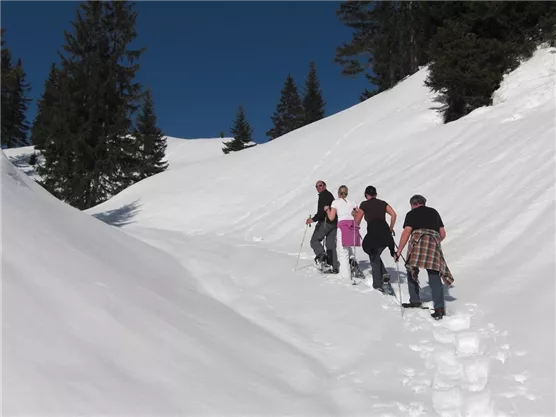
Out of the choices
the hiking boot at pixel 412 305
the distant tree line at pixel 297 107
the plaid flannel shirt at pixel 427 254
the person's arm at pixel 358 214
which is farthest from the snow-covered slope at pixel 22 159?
the plaid flannel shirt at pixel 427 254

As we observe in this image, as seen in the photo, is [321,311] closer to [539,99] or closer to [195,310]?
[195,310]

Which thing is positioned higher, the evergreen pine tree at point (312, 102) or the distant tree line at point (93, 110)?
the evergreen pine tree at point (312, 102)

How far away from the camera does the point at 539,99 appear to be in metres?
13.7

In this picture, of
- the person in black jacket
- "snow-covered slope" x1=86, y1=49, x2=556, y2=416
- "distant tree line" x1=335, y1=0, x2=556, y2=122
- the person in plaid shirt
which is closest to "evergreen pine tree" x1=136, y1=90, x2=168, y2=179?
"snow-covered slope" x1=86, y1=49, x2=556, y2=416

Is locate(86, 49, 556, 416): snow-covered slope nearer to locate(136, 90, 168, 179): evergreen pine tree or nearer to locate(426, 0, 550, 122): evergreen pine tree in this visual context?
locate(426, 0, 550, 122): evergreen pine tree

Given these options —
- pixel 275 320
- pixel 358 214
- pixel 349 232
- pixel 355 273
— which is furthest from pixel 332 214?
pixel 275 320

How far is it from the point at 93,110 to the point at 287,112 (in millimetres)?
45126

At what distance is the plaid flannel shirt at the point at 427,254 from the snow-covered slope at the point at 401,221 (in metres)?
0.63

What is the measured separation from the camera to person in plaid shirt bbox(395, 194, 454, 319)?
568 cm

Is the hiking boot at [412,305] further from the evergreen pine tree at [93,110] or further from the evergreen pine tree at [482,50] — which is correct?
the evergreen pine tree at [93,110]

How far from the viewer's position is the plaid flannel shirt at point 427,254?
18.8 ft

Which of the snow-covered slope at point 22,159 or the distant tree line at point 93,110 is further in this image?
the snow-covered slope at point 22,159

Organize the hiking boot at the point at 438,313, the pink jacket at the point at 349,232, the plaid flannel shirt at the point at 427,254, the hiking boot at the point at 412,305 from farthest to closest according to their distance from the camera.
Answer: the pink jacket at the point at 349,232, the hiking boot at the point at 412,305, the plaid flannel shirt at the point at 427,254, the hiking boot at the point at 438,313

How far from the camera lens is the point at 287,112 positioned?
2463 inches
